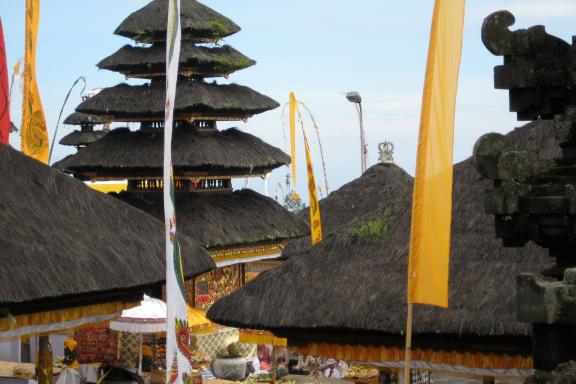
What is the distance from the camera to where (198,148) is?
98.6 ft

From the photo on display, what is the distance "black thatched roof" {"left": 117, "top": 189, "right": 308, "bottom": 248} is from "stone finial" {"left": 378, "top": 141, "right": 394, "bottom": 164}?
4.39m

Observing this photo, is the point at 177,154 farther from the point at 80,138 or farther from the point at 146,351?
the point at 80,138

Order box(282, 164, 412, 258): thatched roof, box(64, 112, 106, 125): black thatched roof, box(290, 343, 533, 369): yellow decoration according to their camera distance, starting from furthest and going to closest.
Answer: box(64, 112, 106, 125): black thatched roof → box(282, 164, 412, 258): thatched roof → box(290, 343, 533, 369): yellow decoration

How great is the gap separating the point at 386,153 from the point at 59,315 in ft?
74.2

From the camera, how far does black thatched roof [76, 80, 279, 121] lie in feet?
99.8

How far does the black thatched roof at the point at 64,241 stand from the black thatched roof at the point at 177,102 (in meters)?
13.4

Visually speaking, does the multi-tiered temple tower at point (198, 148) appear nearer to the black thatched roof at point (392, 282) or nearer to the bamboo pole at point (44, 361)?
the bamboo pole at point (44, 361)

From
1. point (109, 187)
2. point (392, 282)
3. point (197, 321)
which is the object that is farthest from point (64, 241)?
point (109, 187)

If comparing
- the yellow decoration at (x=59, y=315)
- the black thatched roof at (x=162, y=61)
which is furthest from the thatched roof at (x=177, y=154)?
the yellow decoration at (x=59, y=315)

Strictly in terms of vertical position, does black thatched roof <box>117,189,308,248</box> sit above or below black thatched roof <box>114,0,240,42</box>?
below

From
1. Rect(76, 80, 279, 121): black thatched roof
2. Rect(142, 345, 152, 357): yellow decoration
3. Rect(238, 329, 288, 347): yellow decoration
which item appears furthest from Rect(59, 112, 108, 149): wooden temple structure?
Rect(238, 329, 288, 347): yellow decoration

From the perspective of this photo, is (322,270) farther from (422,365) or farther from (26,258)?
(26,258)

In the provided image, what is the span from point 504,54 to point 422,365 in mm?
6499

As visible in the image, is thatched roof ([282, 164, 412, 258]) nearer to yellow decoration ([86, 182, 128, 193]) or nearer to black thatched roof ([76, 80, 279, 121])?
black thatched roof ([76, 80, 279, 121])
